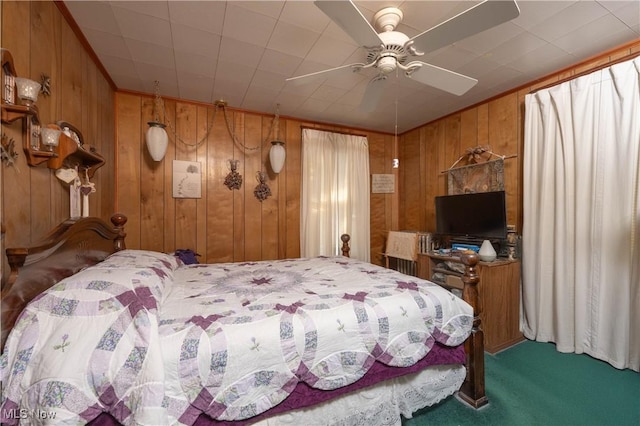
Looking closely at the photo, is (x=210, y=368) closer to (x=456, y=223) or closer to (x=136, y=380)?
(x=136, y=380)

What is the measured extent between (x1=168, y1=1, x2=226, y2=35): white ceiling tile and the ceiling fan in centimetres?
63

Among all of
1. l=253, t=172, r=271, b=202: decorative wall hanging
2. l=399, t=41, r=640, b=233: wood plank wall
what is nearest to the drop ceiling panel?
l=399, t=41, r=640, b=233: wood plank wall

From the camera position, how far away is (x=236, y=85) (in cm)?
265

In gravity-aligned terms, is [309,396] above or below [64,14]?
below

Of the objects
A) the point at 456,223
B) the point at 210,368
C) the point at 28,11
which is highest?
the point at 28,11

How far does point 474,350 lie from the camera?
1.66 m

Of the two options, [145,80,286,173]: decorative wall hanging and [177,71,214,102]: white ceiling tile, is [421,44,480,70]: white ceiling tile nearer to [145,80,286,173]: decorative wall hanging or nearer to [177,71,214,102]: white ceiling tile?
[145,80,286,173]: decorative wall hanging

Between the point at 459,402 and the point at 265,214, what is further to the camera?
the point at 265,214

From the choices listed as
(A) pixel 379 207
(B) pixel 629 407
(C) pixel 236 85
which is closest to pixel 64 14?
(C) pixel 236 85

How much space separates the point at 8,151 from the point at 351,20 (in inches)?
63.1

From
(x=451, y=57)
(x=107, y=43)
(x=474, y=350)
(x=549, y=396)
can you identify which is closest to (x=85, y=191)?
(x=107, y=43)

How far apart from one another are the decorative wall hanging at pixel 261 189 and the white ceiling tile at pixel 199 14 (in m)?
1.69

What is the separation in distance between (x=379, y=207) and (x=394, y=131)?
3.95 feet

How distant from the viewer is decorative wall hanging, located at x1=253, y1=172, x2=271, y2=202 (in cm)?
334
